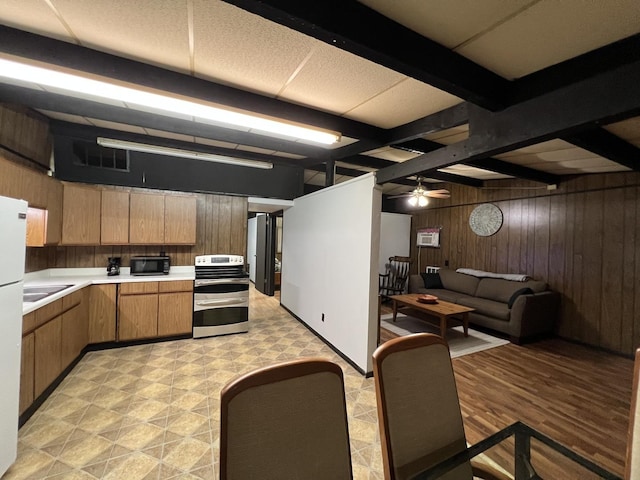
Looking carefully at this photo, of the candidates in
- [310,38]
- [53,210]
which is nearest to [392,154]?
[310,38]

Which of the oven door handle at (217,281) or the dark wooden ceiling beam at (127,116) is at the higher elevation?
the dark wooden ceiling beam at (127,116)

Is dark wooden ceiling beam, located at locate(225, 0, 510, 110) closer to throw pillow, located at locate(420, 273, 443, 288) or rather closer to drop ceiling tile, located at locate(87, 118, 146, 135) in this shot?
drop ceiling tile, located at locate(87, 118, 146, 135)

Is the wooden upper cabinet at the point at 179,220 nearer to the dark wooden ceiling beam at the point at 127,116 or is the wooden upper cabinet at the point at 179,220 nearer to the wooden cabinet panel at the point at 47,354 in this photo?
the dark wooden ceiling beam at the point at 127,116

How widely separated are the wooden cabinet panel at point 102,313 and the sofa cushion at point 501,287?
5.60m

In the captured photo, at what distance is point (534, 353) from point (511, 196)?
267 centimetres

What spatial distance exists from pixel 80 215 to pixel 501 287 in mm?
6253

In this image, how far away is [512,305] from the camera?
13.0 feet

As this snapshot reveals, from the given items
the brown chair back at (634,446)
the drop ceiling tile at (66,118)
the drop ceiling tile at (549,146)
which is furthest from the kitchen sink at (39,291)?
the drop ceiling tile at (549,146)

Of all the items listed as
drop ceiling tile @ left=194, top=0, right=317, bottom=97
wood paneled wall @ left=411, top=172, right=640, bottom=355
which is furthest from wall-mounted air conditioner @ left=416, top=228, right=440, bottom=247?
drop ceiling tile @ left=194, top=0, right=317, bottom=97

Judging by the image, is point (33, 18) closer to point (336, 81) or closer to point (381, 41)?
point (336, 81)

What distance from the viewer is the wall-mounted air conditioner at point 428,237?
6.25m

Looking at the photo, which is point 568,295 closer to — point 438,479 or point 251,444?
point 438,479

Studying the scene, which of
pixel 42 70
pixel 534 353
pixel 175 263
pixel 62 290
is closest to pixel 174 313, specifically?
pixel 175 263

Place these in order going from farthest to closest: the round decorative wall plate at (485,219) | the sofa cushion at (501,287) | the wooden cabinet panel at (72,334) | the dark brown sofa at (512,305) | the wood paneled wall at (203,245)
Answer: the round decorative wall plate at (485,219)
the sofa cushion at (501,287)
the dark brown sofa at (512,305)
the wood paneled wall at (203,245)
the wooden cabinet panel at (72,334)
